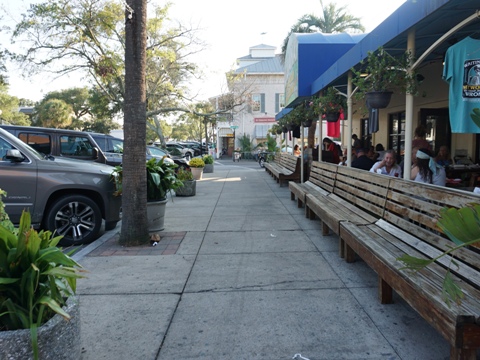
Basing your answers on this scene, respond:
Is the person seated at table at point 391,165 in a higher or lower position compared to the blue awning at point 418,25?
lower

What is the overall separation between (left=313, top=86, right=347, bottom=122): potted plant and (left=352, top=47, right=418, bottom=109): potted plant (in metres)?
3.08

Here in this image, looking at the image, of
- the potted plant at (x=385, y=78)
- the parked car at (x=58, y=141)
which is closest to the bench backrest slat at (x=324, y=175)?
the potted plant at (x=385, y=78)

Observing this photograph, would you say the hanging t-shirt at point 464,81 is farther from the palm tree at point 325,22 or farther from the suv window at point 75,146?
the palm tree at point 325,22

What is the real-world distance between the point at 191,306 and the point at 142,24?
14.0ft

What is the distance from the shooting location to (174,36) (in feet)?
63.4

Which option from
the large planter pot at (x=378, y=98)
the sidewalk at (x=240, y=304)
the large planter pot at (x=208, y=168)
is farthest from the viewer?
the large planter pot at (x=208, y=168)

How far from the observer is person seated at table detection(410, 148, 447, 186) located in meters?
5.90

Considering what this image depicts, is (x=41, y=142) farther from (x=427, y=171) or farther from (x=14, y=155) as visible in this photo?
(x=427, y=171)

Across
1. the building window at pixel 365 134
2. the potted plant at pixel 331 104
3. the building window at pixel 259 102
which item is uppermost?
the building window at pixel 259 102

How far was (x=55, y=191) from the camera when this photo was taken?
6578mm

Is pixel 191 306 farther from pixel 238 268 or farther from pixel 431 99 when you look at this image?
pixel 431 99

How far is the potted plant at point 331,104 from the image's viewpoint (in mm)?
9789

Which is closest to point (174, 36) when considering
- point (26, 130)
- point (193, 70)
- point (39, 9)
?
point (193, 70)

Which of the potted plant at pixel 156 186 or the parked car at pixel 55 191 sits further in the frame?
the potted plant at pixel 156 186
